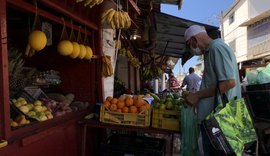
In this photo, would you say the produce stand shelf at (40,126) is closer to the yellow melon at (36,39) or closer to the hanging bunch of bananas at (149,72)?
the yellow melon at (36,39)

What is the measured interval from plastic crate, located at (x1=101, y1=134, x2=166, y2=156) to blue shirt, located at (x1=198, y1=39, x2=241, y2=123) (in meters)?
1.17

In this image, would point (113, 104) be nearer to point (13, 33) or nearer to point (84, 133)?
point (84, 133)

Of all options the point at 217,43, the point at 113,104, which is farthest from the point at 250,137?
the point at 113,104

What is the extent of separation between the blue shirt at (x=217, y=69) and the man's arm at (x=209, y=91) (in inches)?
1.7

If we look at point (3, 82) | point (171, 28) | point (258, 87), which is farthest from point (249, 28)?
point (3, 82)

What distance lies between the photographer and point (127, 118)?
410 cm

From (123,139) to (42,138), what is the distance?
1619 mm

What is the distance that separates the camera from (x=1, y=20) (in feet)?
8.16

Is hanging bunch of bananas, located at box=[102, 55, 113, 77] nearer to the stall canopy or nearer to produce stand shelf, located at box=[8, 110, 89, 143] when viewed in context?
produce stand shelf, located at box=[8, 110, 89, 143]

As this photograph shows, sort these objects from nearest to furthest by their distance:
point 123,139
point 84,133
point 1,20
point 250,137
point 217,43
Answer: point 1,20 < point 250,137 < point 217,43 < point 84,133 < point 123,139

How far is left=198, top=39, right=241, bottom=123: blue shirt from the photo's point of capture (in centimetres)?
293

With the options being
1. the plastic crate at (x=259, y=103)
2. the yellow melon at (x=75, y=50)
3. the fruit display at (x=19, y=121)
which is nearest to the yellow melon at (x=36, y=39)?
the fruit display at (x=19, y=121)

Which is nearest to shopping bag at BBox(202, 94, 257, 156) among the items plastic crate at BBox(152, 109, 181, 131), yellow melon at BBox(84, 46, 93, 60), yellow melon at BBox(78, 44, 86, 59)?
plastic crate at BBox(152, 109, 181, 131)

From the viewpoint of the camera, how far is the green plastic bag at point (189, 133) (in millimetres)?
3584
